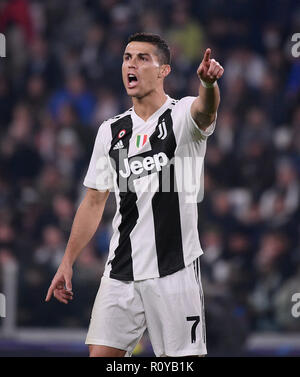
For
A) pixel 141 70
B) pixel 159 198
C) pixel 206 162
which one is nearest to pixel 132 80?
pixel 141 70

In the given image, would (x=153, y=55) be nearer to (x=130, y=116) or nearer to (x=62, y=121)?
(x=130, y=116)

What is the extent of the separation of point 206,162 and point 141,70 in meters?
4.29

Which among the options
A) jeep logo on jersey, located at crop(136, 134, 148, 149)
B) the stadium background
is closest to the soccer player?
jeep logo on jersey, located at crop(136, 134, 148, 149)

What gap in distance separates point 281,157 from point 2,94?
3.33m

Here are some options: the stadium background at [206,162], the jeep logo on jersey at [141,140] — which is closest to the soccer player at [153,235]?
the jeep logo on jersey at [141,140]

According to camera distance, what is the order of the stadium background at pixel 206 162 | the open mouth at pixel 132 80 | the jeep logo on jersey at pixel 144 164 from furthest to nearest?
the stadium background at pixel 206 162, the open mouth at pixel 132 80, the jeep logo on jersey at pixel 144 164

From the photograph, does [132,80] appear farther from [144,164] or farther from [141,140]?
[144,164]

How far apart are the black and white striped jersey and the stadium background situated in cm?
261

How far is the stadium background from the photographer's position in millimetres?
7449

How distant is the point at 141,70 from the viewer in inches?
181

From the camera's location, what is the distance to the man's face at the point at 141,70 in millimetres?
4598

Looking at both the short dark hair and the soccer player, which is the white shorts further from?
the short dark hair

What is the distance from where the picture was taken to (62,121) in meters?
9.45

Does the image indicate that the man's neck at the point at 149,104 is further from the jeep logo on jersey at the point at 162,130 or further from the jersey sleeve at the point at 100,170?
the jersey sleeve at the point at 100,170
